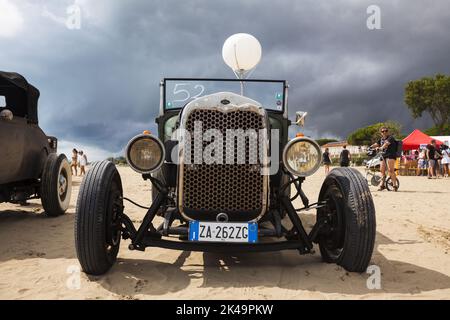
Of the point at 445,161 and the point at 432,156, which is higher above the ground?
the point at 432,156

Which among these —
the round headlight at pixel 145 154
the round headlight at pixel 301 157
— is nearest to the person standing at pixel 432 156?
the round headlight at pixel 301 157

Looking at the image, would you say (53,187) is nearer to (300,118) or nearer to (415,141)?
(300,118)

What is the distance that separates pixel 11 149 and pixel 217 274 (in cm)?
372

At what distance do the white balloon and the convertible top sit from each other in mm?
3384

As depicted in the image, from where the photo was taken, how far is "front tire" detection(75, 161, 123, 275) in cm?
313

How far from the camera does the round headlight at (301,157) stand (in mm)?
3264

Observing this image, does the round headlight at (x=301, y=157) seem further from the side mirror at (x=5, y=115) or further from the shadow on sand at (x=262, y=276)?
the side mirror at (x=5, y=115)

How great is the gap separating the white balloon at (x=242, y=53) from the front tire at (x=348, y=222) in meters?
3.50

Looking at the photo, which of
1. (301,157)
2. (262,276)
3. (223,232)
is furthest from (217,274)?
(301,157)

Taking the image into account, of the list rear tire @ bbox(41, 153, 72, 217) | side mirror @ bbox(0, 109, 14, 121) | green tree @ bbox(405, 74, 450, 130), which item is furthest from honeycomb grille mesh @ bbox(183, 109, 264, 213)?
green tree @ bbox(405, 74, 450, 130)

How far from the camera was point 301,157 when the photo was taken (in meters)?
3.31
